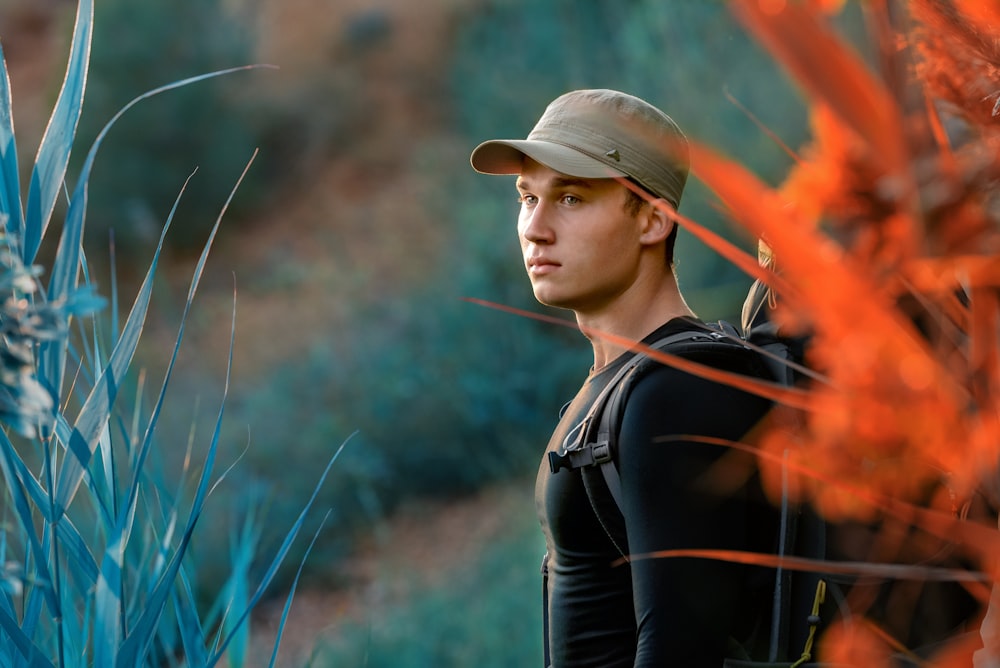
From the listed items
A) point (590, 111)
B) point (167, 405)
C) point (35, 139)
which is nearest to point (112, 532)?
point (590, 111)

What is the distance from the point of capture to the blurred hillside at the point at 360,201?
736 centimetres

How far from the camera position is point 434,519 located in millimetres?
8117

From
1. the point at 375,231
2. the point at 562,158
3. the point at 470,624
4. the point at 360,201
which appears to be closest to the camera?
the point at 562,158

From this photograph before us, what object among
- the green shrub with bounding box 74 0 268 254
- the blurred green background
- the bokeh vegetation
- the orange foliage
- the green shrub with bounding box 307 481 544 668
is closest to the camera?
the orange foliage

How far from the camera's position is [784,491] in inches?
44.5

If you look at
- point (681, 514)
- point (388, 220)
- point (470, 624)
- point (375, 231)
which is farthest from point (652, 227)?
point (388, 220)

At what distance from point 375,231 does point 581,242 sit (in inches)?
470

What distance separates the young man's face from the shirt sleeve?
248 millimetres

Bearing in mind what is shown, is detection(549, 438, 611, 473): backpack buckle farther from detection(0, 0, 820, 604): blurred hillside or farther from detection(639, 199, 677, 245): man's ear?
detection(0, 0, 820, 604): blurred hillside

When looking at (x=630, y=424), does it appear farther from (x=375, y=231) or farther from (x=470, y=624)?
(x=375, y=231)

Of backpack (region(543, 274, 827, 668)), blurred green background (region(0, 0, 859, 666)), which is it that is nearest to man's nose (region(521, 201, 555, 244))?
backpack (region(543, 274, 827, 668))

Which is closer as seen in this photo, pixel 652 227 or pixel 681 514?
pixel 681 514

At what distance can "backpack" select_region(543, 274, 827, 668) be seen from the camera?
114 cm

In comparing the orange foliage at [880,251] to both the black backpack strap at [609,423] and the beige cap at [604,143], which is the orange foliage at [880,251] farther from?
the beige cap at [604,143]
